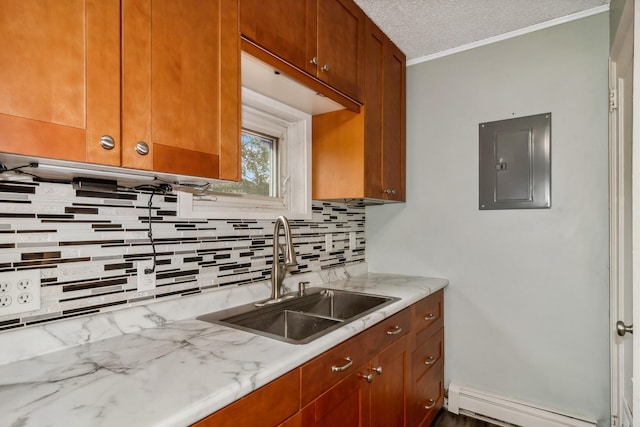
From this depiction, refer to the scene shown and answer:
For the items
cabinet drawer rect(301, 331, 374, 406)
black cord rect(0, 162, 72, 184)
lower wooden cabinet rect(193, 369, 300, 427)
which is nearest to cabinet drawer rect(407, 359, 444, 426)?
cabinet drawer rect(301, 331, 374, 406)

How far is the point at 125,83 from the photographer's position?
87 cm

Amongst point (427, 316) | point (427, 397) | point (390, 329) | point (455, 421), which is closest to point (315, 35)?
point (390, 329)

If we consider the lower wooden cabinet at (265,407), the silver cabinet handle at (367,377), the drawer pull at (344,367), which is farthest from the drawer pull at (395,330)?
the lower wooden cabinet at (265,407)

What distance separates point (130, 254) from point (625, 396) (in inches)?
83.0

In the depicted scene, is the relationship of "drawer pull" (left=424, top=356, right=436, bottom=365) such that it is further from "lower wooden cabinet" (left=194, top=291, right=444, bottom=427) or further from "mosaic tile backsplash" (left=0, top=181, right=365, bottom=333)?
"mosaic tile backsplash" (left=0, top=181, right=365, bottom=333)

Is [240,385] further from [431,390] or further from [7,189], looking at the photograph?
[431,390]

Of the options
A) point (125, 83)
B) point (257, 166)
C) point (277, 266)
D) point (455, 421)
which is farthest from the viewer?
point (455, 421)

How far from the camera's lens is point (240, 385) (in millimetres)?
837

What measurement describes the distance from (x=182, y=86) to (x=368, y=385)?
1.22 metres

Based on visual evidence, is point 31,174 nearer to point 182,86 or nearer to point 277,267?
point 182,86

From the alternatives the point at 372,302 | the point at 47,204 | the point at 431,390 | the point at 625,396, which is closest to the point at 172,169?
the point at 47,204

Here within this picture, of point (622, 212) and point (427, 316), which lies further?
point (427, 316)

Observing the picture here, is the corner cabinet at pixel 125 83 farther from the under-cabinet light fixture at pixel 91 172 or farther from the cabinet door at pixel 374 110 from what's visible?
the cabinet door at pixel 374 110

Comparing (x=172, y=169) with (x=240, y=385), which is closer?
(x=240, y=385)
